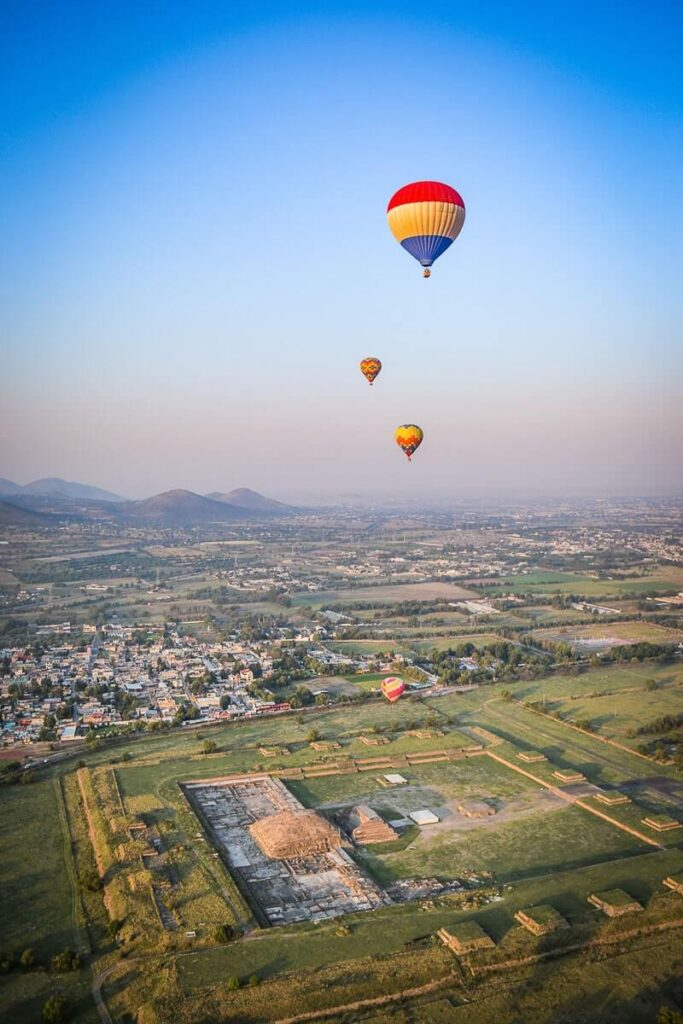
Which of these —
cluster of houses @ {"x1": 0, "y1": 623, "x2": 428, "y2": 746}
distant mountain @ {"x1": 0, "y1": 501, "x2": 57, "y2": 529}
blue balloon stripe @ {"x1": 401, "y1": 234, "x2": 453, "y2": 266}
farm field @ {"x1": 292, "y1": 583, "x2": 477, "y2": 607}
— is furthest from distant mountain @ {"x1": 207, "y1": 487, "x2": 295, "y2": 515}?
blue balloon stripe @ {"x1": 401, "y1": 234, "x2": 453, "y2": 266}

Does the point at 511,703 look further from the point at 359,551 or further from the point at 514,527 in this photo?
the point at 514,527

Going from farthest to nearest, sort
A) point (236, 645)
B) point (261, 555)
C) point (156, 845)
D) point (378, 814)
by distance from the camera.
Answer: point (261, 555) → point (236, 645) → point (378, 814) → point (156, 845)

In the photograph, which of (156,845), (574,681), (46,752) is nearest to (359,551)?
(574,681)

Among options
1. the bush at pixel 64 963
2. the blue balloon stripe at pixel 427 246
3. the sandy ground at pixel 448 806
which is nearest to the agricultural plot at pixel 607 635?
the sandy ground at pixel 448 806

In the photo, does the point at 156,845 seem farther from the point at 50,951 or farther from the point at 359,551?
the point at 359,551

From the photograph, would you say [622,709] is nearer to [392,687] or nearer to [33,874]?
[392,687]

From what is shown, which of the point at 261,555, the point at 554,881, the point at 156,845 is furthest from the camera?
the point at 261,555

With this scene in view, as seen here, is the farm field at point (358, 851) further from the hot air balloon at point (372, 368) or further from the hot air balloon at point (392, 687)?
the hot air balloon at point (372, 368)

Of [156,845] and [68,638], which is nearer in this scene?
[156,845]

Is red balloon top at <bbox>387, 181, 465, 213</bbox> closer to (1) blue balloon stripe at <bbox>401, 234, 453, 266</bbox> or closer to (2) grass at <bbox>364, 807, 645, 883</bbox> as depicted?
(1) blue balloon stripe at <bbox>401, 234, 453, 266</bbox>
